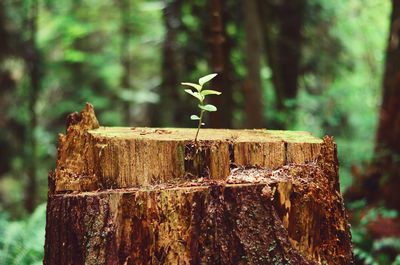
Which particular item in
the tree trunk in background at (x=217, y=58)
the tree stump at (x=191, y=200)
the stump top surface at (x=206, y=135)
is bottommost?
the tree stump at (x=191, y=200)

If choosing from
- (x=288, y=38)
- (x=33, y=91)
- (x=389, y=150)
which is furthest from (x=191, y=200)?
(x=288, y=38)

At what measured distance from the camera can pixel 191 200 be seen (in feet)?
8.06

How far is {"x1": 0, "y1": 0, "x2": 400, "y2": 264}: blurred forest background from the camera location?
5.73 metres

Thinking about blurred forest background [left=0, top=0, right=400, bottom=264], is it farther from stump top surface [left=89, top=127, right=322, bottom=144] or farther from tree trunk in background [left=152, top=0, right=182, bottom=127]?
stump top surface [left=89, top=127, right=322, bottom=144]

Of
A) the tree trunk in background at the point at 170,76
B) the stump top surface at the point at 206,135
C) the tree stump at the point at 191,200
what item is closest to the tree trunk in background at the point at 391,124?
the stump top surface at the point at 206,135

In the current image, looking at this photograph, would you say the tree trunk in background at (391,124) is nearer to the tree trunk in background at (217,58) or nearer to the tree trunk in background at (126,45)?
the tree trunk in background at (217,58)

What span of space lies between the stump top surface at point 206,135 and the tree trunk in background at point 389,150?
3.30m

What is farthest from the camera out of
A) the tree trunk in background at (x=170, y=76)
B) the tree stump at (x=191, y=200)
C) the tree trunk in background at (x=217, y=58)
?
the tree trunk in background at (x=170, y=76)

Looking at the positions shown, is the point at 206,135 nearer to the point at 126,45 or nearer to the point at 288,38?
the point at 288,38

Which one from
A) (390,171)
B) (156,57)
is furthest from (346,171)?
(156,57)

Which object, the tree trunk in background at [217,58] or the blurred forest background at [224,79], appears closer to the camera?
the tree trunk in background at [217,58]

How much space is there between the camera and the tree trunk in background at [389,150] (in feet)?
19.2

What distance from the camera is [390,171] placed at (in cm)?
589

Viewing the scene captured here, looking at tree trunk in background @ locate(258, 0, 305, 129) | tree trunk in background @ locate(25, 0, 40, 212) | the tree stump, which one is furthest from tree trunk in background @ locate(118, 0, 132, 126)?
the tree stump
